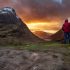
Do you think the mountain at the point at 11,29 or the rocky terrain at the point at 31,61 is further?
the mountain at the point at 11,29

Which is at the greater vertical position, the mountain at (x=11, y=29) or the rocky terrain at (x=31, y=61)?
the mountain at (x=11, y=29)

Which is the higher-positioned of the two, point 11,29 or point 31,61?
point 11,29

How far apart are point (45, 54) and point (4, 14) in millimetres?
23710

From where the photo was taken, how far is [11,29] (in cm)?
3328

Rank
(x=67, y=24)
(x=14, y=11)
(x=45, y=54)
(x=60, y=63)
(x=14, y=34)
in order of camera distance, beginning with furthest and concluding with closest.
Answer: (x=14, y=11)
(x=14, y=34)
(x=67, y=24)
(x=45, y=54)
(x=60, y=63)

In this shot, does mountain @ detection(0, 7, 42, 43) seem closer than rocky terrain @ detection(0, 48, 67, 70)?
No

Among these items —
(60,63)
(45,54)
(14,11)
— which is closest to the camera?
Answer: (60,63)

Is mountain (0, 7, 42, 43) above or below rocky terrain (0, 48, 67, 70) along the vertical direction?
above

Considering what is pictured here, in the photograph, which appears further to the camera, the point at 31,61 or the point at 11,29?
the point at 11,29

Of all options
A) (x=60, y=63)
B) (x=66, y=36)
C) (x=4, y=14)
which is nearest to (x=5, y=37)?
(x=66, y=36)

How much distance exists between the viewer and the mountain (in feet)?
99.7

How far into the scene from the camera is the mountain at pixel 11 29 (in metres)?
30.4

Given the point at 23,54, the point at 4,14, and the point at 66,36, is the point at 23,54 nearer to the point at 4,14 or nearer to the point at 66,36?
the point at 66,36

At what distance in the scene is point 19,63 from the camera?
1490 centimetres
